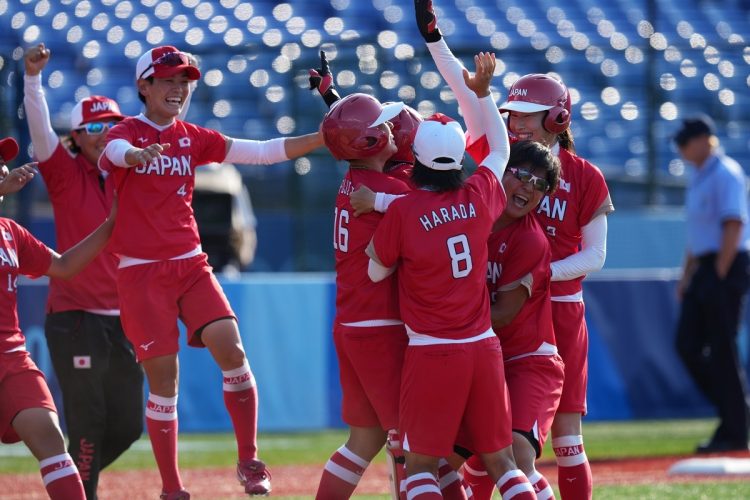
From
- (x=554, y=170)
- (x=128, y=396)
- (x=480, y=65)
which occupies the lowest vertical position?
→ (x=128, y=396)

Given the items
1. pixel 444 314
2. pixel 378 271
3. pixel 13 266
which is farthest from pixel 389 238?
pixel 13 266

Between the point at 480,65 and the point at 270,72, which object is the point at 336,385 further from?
the point at 480,65

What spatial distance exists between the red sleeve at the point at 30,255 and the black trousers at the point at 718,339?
581 cm

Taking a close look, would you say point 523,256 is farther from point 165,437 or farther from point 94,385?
point 94,385

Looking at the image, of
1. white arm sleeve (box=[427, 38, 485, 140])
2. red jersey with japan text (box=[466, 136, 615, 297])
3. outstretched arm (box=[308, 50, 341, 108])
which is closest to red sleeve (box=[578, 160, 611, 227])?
red jersey with japan text (box=[466, 136, 615, 297])

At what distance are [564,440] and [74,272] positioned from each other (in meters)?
2.47

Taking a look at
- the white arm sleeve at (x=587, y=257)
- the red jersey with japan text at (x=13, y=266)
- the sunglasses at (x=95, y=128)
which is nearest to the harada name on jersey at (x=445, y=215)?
the white arm sleeve at (x=587, y=257)

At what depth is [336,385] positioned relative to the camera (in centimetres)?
1136

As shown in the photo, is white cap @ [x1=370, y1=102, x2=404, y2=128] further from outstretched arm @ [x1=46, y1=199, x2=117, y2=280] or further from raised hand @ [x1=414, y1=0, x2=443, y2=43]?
outstretched arm @ [x1=46, y1=199, x2=117, y2=280]

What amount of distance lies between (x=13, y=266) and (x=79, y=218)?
145cm

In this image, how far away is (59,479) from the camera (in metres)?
5.50

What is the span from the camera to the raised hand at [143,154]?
5.68m

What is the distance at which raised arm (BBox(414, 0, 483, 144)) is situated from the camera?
18.6ft

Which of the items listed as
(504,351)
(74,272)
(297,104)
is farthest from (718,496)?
(297,104)
